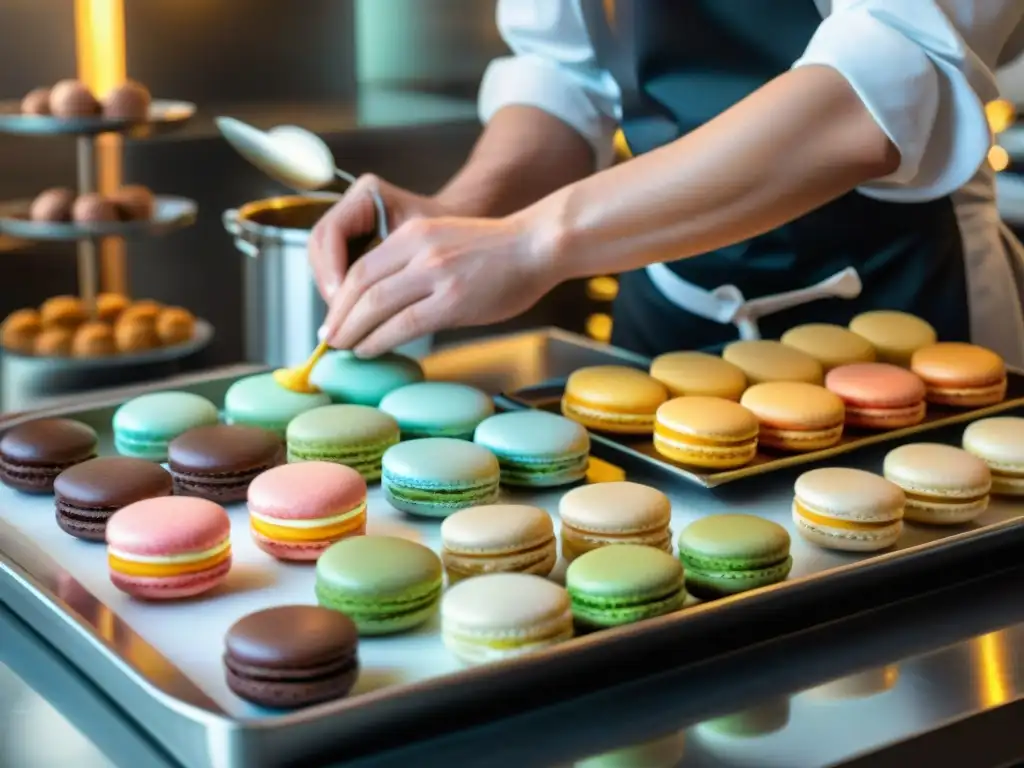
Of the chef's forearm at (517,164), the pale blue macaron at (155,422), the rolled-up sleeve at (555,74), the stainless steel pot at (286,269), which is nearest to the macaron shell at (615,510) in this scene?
the pale blue macaron at (155,422)

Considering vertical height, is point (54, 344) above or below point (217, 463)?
below

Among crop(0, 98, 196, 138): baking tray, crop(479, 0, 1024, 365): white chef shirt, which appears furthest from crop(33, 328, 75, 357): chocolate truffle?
crop(479, 0, 1024, 365): white chef shirt

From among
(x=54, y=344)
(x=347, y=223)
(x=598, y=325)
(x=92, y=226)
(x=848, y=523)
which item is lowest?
(x=598, y=325)

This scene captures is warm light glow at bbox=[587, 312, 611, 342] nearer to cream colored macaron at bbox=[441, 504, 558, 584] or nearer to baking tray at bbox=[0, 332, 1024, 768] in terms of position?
baking tray at bbox=[0, 332, 1024, 768]

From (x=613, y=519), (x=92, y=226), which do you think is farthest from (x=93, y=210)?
(x=613, y=519)

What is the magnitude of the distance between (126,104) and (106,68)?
422mm

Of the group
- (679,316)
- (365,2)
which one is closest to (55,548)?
(679,316)

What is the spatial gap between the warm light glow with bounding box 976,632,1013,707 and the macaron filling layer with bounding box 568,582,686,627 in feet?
0.56

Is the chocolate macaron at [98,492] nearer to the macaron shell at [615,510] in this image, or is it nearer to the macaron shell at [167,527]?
the macaron shell at [167,527]

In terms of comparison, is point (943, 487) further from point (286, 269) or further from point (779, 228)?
point (286, 269)

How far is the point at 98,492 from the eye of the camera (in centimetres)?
87

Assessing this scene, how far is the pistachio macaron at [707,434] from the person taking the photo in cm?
98

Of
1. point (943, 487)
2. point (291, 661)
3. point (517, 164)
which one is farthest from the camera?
point (517, 164)

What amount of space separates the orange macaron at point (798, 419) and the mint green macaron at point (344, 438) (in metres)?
0.28
